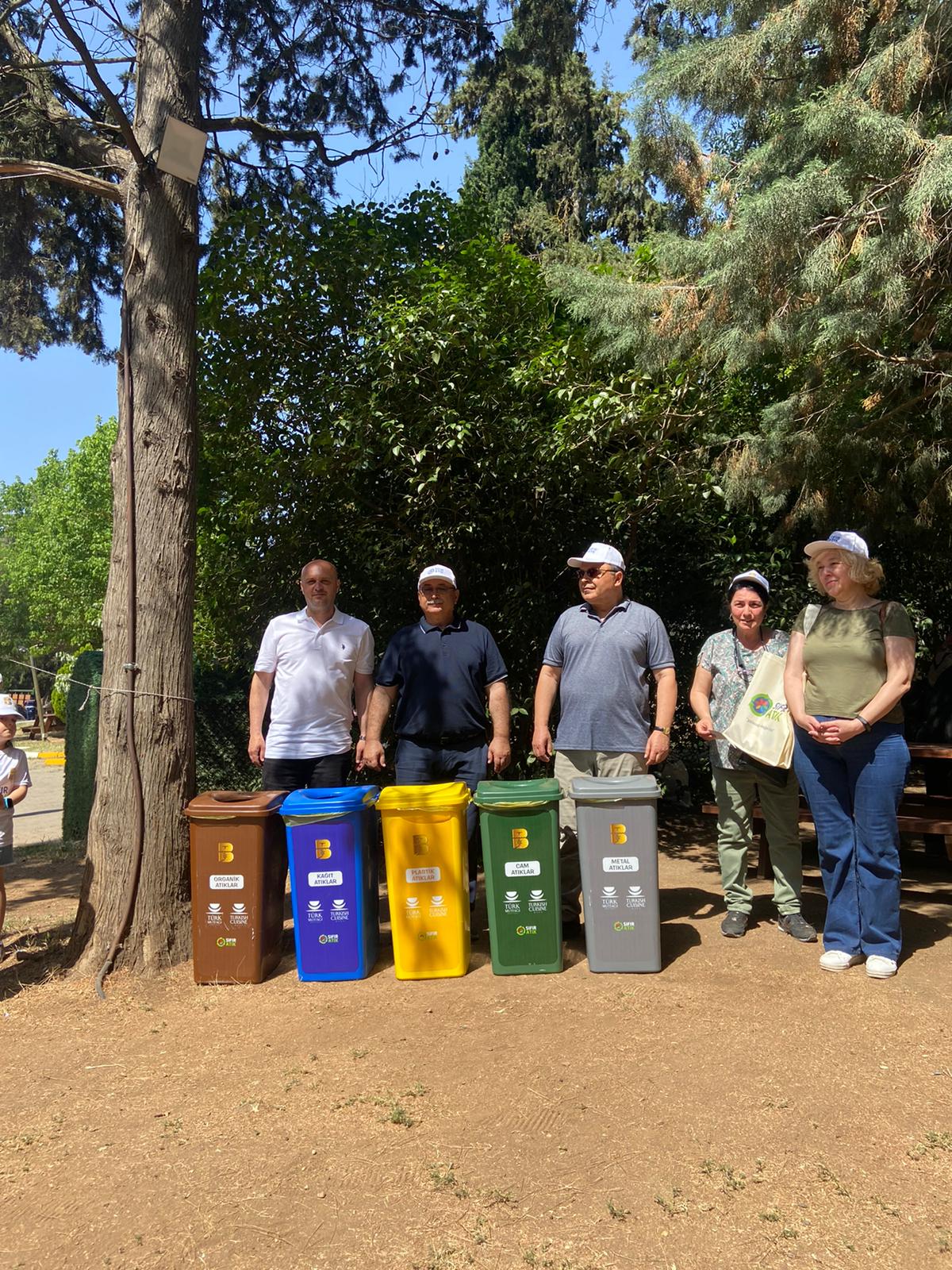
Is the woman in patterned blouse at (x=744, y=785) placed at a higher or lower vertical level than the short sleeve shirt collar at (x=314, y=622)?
lower

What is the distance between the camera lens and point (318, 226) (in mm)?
8258

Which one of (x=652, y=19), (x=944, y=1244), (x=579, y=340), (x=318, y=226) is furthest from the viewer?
(x=318, y=226)

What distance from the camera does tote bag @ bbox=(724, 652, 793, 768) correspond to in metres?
5.11

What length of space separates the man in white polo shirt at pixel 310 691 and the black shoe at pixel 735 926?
6.98 feet

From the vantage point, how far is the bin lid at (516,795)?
4.75 meters

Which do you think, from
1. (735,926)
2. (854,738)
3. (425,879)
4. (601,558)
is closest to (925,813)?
(735,926)

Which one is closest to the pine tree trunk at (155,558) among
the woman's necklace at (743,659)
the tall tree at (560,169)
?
the woman's necklace at (743,659)

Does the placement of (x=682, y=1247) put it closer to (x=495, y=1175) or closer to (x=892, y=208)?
(x=495, y=1175)

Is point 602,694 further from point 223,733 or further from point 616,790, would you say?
point 223,733

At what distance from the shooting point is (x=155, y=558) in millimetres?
5246

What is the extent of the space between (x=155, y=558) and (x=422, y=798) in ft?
6.12

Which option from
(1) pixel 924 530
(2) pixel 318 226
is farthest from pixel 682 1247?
(2) pixel 318 226

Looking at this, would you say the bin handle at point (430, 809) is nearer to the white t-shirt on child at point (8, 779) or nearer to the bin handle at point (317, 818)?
the bin handle at point (317, 818)

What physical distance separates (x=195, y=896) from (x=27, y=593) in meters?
34.6
